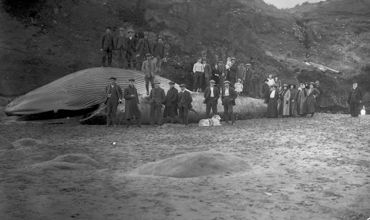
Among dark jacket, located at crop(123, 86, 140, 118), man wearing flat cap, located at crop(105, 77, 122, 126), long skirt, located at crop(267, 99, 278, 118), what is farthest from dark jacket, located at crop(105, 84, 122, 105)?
long skirt, located at crop(267, 99, 278, 118)

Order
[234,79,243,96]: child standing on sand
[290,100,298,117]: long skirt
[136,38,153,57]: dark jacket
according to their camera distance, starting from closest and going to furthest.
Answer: [136,38,153,57]: dark jacket < [234,79,243,96]: child standing on sand < [290,100,298,117]: long skirt

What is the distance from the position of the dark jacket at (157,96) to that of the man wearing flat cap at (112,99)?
1.09 metres

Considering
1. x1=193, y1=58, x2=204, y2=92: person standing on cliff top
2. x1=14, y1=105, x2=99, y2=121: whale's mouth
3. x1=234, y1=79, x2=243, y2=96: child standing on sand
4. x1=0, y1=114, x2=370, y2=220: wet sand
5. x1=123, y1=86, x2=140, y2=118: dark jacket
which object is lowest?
x1=0, y1=114, x2=370, y2=220: wet sand

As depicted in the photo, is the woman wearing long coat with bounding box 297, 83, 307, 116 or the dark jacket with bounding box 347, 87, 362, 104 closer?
the woman wearing long coat with bounding box 297, 83, 307, 116

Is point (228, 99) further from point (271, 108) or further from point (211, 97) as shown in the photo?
point (271, 108)

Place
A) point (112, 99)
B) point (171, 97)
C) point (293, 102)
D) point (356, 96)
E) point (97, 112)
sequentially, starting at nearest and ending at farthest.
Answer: point (112, 99)
point (97, 112)
point (171, 97)
point (293, 102)
point (356, 96)

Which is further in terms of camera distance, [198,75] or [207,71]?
[198,75]

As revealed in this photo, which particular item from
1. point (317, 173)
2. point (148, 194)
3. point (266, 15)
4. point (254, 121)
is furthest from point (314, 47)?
point (148, 194)

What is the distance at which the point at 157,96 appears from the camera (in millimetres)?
16219

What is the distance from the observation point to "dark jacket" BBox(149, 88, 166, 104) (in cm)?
1619

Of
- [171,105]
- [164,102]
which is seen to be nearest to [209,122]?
[171,105]

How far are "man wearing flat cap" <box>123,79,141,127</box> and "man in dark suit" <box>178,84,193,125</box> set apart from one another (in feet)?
4.86

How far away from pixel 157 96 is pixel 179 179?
835cm

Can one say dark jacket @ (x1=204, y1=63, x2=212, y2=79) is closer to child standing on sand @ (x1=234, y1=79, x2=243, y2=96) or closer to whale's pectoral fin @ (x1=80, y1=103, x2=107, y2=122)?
child standing on sand @ (x1=234, y1=79, x2=243, y2=96)
